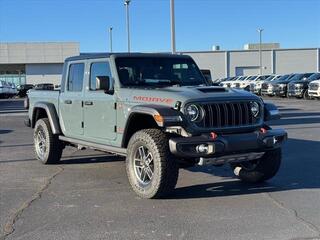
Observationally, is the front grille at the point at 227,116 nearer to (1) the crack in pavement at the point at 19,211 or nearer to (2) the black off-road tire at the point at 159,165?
(2) the black off-road tire at the point at 159,165

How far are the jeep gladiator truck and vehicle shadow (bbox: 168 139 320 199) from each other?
0.25 metres

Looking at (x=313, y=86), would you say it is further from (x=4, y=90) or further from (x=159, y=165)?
(x=4, y=90)

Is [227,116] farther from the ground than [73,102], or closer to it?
closer to it

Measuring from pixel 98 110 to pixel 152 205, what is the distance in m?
2.24

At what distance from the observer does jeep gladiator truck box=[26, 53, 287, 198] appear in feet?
23.7

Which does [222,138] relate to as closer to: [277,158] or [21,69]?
[277,158]

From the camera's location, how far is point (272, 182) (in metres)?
8.54

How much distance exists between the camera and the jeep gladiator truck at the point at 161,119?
723 cm

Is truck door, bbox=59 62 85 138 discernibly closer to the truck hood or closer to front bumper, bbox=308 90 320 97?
the truck hood

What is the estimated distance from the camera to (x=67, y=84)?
1002 centimetres

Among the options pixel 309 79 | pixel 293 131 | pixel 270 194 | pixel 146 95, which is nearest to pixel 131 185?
pixel 146 95

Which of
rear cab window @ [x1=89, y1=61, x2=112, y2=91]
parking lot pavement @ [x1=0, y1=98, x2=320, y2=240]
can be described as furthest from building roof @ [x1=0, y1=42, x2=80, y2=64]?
rear cab window @ [x1=89, y1=61, x2=112, y2=91]

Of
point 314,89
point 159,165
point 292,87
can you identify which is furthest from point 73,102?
point 292,87

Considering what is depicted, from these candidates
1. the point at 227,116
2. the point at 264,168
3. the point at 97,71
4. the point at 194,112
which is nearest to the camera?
the point at 194,112
